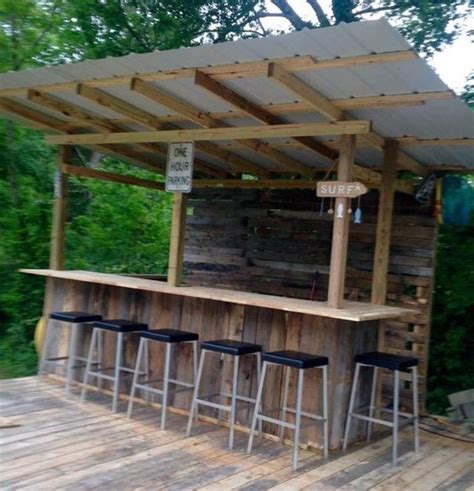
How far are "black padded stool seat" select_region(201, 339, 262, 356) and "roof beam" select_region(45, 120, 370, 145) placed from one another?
148 centimetres

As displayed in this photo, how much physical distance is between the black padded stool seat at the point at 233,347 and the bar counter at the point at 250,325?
0.20 meters

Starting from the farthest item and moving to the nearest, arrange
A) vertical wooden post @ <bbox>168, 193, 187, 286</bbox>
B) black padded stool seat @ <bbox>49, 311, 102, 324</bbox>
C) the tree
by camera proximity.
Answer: the tree
black padded stool seat @ <bbox>49, 311, 102, 324</bbox>
vertical wooden post @ <bbox>168, 193, 187, 286</bbox>

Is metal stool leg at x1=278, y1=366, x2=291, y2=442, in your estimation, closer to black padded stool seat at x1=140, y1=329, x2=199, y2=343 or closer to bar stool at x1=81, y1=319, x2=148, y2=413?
black padded stool seat at x1=140, y1=329, x2=199, y2=343

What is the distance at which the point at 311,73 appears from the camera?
3.29 meters

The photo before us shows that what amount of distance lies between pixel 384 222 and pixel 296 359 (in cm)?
157

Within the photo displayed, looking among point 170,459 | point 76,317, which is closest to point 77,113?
point 76,317

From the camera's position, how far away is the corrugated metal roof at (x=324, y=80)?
2795 millimetres

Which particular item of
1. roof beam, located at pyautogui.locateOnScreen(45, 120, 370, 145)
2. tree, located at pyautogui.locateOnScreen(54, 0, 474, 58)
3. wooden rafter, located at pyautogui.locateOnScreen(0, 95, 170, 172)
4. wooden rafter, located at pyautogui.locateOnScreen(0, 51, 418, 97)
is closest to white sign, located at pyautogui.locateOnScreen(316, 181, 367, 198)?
roof beam, located at pyautogui.locateOnScreen(45, 120, 370, 145)

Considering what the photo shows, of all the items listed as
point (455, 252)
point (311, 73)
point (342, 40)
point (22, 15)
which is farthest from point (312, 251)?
point (22, 15)

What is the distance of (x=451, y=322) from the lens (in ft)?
17.7

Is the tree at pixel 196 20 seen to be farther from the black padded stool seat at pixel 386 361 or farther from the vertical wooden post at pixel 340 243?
the black padded stool seat at pixel 386 361

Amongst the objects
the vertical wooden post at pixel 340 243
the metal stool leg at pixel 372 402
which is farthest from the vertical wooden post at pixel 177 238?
the metal stool leg at pixel 372 402

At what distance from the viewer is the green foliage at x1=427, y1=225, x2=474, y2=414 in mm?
5258

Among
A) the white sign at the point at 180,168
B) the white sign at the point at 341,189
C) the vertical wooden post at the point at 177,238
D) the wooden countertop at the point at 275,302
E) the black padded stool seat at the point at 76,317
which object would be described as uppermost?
the white sign at the point at 180,168
